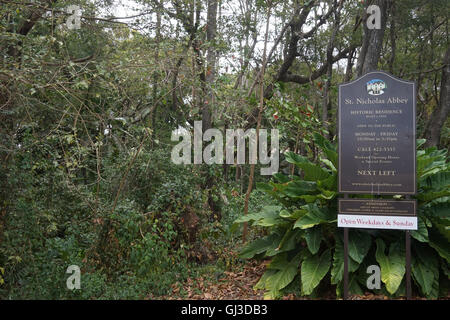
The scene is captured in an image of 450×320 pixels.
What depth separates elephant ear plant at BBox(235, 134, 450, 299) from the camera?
16.0 ft

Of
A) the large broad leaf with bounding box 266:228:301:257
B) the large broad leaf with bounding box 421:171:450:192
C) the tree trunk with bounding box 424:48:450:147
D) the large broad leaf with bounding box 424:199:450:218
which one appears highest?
the tree trunk with bounding box 424:48:450:147

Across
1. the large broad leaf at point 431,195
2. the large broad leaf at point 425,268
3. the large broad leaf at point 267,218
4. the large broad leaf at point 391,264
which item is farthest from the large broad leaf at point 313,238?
the large broad leaf at point 431,195

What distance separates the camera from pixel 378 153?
474 cm

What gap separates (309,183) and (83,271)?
329 centimetres

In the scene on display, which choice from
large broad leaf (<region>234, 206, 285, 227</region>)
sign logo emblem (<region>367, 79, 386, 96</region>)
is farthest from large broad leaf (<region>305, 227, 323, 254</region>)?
sign logo emblem (<region>367, 79, 386, 96</region>)

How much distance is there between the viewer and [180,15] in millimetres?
7883

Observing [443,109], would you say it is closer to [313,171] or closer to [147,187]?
[313,171]

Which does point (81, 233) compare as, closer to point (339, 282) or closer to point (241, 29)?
point (339, 282)

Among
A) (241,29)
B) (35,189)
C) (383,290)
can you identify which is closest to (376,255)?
(383,290)

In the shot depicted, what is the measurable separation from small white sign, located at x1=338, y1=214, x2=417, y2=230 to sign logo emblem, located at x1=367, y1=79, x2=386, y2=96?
1456 mm

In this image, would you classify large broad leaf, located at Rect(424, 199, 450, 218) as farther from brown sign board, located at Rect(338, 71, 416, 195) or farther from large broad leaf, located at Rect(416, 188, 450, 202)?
brown sign board, located at Rect(338, 71, 416, 195)

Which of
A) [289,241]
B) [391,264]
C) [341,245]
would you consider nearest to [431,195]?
[391,264]

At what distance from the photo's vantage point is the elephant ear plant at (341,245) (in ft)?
16.0

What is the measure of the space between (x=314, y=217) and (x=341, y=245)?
481 mm
